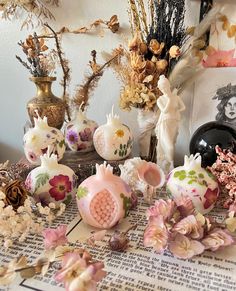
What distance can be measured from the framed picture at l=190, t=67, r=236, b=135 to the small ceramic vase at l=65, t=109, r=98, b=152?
0.98ft

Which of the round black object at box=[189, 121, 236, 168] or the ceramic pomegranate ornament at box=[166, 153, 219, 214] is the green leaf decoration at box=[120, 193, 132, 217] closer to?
the ceramic pomegranate ornament at box=[166, 153, 219, 214]

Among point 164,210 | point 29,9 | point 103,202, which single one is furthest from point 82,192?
point 29,9

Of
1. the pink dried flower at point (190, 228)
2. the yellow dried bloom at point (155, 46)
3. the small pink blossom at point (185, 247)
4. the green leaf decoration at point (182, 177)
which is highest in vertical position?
the yellow dried bloom at point (155, 46)

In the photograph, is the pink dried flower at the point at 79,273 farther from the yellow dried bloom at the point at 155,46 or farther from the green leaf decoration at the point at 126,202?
the yellow dried bloom at the point at 155,46

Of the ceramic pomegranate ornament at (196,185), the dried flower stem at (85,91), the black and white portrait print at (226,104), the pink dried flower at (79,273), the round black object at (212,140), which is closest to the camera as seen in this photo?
the pink dried flower at (79,273)

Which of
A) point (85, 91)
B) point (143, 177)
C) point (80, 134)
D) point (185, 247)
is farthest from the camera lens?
point (85, 91)

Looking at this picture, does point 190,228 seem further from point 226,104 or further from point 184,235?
point 226,104

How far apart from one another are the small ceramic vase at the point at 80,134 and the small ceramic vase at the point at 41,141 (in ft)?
0.27

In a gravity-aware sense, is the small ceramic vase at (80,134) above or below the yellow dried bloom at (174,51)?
below

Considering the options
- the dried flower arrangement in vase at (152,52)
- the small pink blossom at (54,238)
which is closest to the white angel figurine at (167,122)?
the dried flower arrangement in vase at (152,52)

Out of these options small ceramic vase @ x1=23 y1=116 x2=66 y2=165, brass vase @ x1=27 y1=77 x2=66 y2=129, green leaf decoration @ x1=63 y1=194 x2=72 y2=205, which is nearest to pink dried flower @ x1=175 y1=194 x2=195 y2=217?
green leaf decoration @ x1=63 y1=194 x2=72 y2=205

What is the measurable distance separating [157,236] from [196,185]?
153 millimetres

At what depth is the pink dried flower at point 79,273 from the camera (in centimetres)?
42

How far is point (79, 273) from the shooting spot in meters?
0.43
